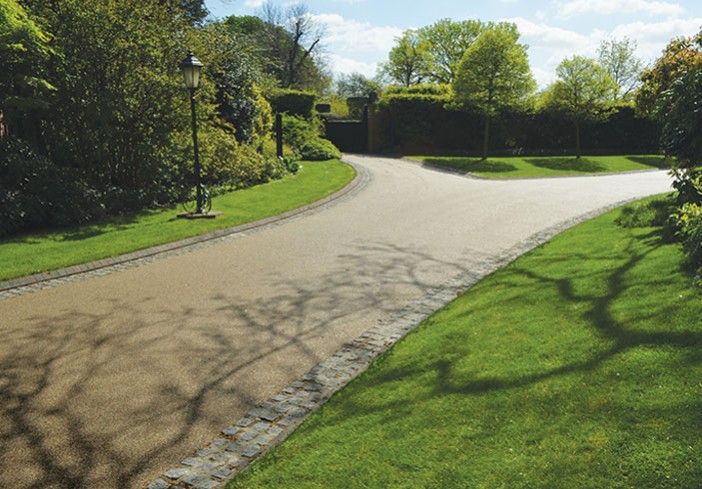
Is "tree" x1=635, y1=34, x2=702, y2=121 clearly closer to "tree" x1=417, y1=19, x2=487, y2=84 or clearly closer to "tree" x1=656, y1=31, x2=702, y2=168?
"tree" x1=656, y1=31, x2=702, y2=168

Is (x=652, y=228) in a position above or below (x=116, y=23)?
below

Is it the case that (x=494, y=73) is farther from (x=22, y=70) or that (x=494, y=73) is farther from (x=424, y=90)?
(x=22, y=70)

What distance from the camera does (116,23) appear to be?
1454cm

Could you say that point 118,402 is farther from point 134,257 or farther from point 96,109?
point 96,109

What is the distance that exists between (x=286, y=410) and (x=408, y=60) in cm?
6809

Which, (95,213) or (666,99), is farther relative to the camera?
(95,213)

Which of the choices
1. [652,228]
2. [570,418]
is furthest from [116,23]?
[570,418]

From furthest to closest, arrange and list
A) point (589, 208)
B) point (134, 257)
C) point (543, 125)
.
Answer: point (543, 125)
point (589, 208)
point (134, 257)

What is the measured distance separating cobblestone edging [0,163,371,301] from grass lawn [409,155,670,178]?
1369cm

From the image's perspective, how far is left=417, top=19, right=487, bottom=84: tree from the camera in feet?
203

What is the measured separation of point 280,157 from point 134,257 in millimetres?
14291

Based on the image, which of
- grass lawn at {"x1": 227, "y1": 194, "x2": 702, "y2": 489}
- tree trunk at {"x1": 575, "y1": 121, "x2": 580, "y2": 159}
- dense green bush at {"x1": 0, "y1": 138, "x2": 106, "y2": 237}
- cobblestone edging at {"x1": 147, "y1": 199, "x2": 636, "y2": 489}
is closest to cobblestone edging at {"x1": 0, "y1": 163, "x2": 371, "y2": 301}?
dense green bush at {"x1": 0, "y1": 138, "x2": 106, "y2": 237}

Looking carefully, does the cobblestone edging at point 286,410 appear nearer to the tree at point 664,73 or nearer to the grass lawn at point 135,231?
the grass lawn at point 135,231

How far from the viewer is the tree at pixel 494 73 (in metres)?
30.1
